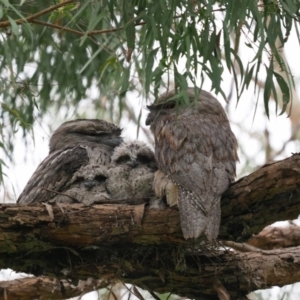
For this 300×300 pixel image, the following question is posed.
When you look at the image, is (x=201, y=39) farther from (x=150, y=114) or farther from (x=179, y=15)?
(x=150, y=114)

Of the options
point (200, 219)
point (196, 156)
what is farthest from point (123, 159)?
point (200, 219)

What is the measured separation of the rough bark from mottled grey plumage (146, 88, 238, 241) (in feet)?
0.46

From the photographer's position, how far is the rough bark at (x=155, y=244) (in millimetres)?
3674

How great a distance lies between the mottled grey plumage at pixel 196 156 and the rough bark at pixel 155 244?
0.46 ft

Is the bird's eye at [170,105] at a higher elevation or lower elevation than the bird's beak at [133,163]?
higher

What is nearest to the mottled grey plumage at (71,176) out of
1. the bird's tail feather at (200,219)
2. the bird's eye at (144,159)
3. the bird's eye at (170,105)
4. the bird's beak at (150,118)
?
the bird's eye at (144,159)

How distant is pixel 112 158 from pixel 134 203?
25.3 inches

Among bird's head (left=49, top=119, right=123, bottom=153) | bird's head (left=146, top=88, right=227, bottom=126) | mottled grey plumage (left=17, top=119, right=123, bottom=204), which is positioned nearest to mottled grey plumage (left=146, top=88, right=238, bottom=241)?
bird's head (left=146, top=88, right=227, bottom=126)

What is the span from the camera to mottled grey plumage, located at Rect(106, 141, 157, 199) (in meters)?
4.23

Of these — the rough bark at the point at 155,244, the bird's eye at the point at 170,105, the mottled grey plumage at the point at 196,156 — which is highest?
the bird's eye at the point at 170,105

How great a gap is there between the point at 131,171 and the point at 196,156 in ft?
1.88

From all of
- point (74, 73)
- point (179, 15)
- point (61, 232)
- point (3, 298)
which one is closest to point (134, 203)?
point (61, 232)

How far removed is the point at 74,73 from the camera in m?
6.16

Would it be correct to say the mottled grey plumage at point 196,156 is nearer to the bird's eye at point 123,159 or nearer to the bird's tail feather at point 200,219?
the bird's tail feather at point 200,219
